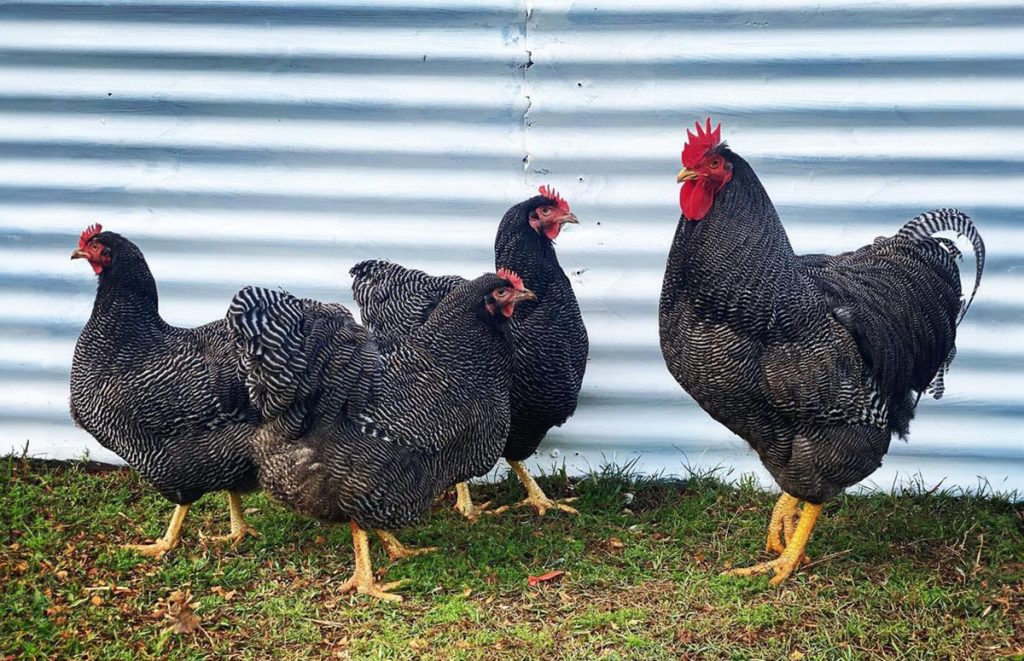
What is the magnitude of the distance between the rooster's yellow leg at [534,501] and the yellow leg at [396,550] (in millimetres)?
529

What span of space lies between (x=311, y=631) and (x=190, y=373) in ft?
4.07

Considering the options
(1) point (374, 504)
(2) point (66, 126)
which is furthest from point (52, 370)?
(1) point (374, 504)

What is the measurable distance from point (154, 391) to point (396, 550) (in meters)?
1.33

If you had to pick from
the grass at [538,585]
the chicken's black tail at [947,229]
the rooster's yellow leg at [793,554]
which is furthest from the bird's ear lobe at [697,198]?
the grass at [538,585]

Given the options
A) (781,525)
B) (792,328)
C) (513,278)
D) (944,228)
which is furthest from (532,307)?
(944,228)

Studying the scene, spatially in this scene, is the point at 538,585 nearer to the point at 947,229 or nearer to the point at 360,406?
the point at 360,406

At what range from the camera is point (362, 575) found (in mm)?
4633

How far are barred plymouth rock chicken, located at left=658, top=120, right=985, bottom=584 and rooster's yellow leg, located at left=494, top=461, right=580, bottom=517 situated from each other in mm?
1155

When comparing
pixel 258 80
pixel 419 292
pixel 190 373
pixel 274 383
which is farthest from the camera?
pixel 258 80

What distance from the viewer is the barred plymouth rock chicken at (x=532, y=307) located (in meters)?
4.99

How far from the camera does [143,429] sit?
4.57 metres

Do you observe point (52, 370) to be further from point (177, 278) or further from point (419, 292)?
point (419, 292)

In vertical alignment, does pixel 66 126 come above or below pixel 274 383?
above

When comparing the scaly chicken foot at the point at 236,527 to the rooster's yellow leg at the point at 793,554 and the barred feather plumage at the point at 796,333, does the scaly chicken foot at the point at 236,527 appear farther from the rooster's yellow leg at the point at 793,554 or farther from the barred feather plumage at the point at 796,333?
the rooster's yellow leg at the point at 793,554
